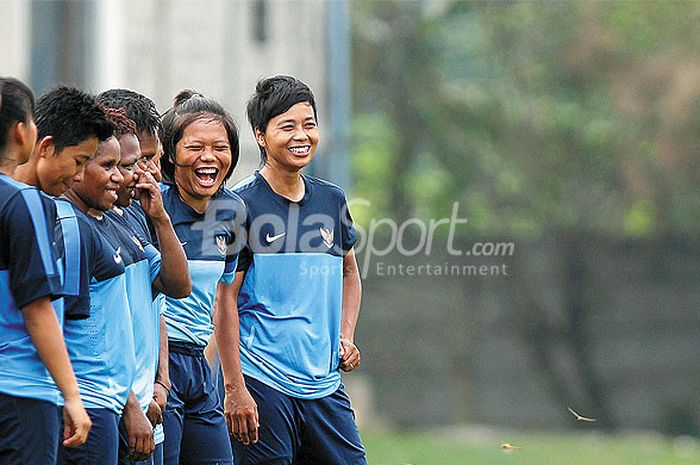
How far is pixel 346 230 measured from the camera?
5473 mm

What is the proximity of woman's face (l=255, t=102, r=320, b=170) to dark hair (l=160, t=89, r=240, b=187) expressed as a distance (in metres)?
0.22

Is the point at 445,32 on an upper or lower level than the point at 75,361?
upper

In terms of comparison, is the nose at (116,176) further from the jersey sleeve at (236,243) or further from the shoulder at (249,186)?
the shoulder at (249,186)

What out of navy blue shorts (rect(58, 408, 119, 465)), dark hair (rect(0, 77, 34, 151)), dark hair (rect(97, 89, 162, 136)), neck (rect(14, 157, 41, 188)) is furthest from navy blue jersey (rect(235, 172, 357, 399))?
dark hair (rect(0, 77, 34, 151))

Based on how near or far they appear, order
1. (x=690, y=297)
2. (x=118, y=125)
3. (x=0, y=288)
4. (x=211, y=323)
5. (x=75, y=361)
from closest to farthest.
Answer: (x=0, y=288) < (x=75, y=361) < (x=118, y=125) < (x=211, y=323) < (x=690, y=297)

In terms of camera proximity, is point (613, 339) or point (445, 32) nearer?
point (613, 339)

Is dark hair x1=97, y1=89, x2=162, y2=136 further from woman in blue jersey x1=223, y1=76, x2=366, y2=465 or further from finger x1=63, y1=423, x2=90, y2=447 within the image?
finger x1=63, y1=423, x2=90, y2=447

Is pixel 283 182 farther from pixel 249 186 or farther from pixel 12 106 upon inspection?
pixel 12 106

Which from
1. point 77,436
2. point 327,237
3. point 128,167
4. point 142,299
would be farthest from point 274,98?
point 77,436

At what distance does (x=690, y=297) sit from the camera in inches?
734

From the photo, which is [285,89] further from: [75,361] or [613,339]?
→ [613,339]

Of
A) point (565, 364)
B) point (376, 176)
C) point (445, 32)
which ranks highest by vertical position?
point (445, 32)

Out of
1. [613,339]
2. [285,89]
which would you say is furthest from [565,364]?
[285,89]

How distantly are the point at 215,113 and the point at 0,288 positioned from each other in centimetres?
155
